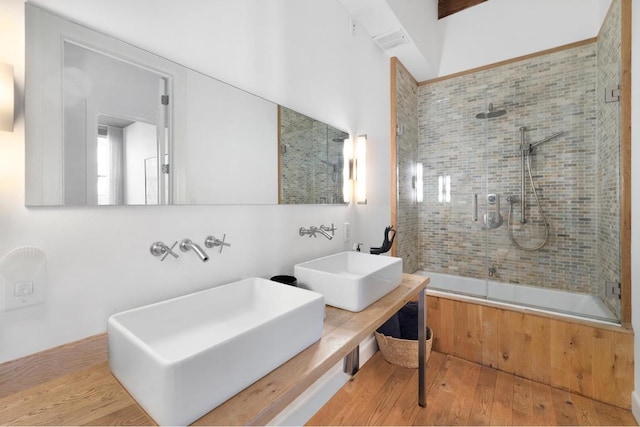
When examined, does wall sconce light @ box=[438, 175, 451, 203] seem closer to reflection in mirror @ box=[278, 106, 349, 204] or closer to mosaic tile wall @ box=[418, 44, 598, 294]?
mosaic tile wall @ box=[418, 44, 598, 294]

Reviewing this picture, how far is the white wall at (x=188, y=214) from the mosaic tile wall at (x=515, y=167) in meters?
1.28

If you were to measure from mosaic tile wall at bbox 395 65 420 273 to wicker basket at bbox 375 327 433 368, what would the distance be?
746 mm

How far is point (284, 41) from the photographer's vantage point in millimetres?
1540

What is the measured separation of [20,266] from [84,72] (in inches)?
22.5

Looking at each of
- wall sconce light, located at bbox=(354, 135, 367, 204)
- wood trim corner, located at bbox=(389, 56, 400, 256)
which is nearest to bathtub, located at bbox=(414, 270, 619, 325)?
wood trim corner, located at bbox=(389, 56, 400, 256)

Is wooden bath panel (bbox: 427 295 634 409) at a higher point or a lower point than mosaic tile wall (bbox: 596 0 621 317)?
lower

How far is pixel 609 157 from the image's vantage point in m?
2.06

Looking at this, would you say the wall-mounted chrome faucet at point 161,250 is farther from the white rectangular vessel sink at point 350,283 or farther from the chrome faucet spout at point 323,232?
the chrome faucet spout at point 323,232

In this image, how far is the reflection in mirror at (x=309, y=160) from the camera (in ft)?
5.18

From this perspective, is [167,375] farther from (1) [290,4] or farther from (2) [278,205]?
(1) [290,4]

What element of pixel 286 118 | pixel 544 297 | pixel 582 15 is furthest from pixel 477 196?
pixel 286 118

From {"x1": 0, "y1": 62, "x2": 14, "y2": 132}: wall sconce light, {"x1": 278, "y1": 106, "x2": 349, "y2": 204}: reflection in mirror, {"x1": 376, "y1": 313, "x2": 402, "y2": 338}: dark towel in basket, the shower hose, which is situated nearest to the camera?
{"x1": 0, "y1": 62, "x2": 14, "y2": 132}: wall sconce light

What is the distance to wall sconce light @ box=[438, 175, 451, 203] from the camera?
2998 mm

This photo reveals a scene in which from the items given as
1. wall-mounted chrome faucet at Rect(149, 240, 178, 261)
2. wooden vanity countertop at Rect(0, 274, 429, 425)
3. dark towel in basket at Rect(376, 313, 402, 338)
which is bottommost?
dark towel in basket at Rect(376, 313, 402, 338)
